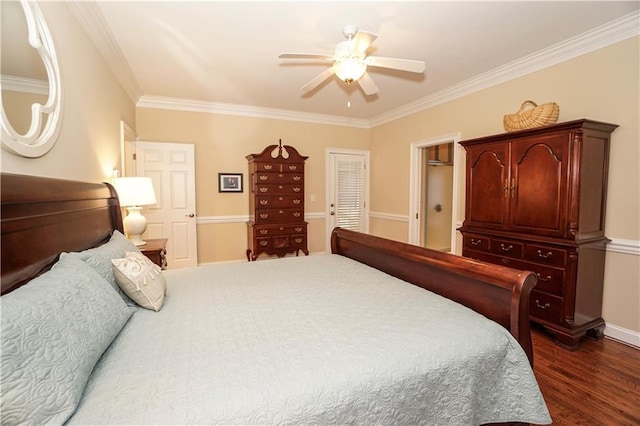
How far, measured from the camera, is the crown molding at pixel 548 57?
98.1 inches

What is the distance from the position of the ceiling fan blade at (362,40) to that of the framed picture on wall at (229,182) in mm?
3216

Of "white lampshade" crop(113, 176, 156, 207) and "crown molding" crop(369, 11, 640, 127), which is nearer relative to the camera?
"crown molding" crop(369, 11, 640, 127)

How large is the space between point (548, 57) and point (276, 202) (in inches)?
143

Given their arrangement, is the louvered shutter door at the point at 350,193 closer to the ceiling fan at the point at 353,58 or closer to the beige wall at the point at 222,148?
the beige wall at the point at 222,148

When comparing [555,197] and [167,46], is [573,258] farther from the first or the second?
[167,46]

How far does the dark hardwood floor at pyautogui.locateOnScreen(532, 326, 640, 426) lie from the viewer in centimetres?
176

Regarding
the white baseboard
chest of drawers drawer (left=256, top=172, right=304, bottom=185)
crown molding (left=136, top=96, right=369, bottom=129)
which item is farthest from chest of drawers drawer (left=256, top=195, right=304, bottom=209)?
the white baseboard

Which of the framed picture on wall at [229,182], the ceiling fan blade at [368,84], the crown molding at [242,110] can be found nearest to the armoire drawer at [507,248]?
the ceiling fan blade at [368,84]

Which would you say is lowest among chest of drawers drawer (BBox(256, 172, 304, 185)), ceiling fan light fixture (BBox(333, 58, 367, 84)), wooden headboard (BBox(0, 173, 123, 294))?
wooden headboard (BBox(0, 173, 123, 294))

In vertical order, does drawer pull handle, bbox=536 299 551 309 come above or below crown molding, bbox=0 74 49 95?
below

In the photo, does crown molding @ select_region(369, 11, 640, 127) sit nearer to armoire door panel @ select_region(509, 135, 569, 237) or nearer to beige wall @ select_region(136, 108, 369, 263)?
armoire door panel @ select_region(509, 135, 569, 237)

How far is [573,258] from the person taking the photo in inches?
96.6

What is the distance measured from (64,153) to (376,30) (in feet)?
8.27

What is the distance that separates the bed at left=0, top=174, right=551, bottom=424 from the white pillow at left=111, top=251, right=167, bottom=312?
0.07 metres
